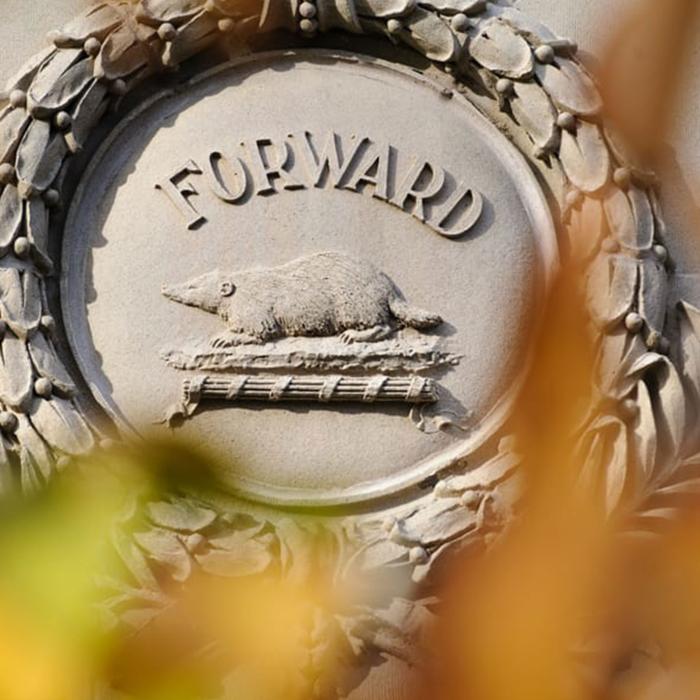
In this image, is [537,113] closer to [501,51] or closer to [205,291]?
[501,51]

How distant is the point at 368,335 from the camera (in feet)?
14.4

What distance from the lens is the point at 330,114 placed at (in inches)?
184

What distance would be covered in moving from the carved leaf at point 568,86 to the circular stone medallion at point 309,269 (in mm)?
221

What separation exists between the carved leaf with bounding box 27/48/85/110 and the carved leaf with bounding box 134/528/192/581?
Result: 4.35 feet

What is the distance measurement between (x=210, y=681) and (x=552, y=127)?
1797mm

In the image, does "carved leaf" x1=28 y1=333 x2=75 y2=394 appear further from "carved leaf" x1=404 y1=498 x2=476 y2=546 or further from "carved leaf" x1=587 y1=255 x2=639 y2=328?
"carved leaf" x1=587 y1=255 x2=639 y2=328

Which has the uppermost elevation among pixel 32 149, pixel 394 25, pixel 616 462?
pixel 394 25

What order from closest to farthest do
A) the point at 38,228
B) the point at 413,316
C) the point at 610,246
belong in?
the point at 610,246 → the point at 413,316 → the point at 38,228

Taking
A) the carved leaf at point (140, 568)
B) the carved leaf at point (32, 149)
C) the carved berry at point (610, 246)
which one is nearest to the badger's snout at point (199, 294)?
the carved leaf at point (32, 149)

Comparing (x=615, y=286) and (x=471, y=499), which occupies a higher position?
(x=615, y=286)

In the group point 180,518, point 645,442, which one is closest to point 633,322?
point 645,442

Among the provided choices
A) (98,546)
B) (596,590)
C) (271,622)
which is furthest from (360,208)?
(596,590)

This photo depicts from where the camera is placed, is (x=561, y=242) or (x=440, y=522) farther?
(x=561, y=242)

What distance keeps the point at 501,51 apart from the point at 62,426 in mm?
1621
